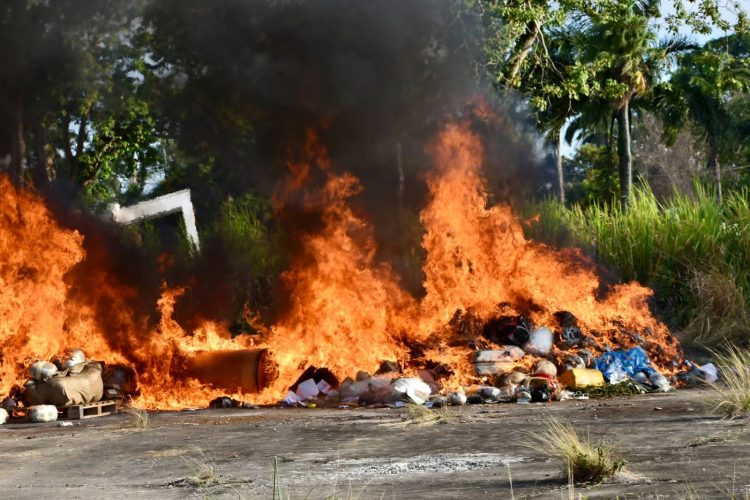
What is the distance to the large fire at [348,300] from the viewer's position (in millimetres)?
11445

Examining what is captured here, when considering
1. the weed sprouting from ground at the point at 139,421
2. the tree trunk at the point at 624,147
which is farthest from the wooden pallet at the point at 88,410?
the tree trunk at the point at 624,147

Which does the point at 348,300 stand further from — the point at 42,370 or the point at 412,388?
the point at 42,370

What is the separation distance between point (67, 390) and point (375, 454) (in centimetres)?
460

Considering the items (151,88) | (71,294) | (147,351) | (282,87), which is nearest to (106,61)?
(151,88)

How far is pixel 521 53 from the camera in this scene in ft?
54.1

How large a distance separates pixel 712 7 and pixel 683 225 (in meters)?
4.11

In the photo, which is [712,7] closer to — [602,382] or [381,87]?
[381,87]

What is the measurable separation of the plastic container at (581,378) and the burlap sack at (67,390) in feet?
16.2

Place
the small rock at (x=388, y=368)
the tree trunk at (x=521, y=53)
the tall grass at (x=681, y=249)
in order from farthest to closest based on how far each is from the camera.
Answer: the tree trunk at (x=521, y=53)
the tall grass at (x=681, y=249)
the small rock at (x=388, y=368)

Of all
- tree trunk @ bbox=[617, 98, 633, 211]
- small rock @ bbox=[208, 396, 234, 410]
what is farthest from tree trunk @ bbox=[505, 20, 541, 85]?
tree trunk @ bbox=[617, 98, 633, 211]

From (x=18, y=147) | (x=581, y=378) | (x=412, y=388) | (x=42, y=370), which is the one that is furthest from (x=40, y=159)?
(x=581, y=378)

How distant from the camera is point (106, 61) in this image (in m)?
15.0

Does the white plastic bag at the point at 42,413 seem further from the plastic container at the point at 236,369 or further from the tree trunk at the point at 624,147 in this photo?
the tree trunk at the point at 624,147

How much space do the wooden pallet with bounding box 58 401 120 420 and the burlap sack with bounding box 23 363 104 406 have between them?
9 centimetres
